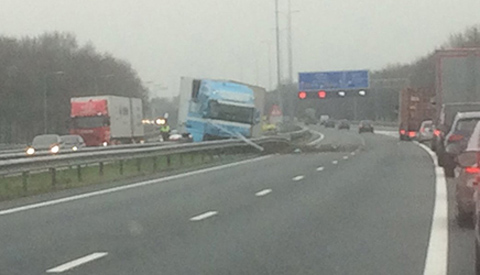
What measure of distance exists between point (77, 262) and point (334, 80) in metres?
79.4

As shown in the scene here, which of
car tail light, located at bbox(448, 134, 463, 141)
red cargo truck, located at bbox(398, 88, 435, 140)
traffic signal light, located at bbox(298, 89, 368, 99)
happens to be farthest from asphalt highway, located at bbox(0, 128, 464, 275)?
traffic signal light, located at bbox(298, 89, 368, 99)

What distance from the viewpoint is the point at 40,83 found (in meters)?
93.6

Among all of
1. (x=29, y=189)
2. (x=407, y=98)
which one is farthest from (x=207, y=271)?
(x=407, y=98)

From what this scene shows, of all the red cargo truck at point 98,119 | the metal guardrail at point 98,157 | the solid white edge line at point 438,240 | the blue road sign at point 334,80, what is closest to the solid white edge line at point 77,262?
the solid white edge line at point 438,240

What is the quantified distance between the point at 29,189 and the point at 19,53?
79.0 meters

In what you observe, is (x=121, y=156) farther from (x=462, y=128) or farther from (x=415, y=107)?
(x=415, y=107)

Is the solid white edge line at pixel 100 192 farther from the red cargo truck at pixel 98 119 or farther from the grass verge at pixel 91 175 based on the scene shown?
the red cargo truck at pixel 98 119

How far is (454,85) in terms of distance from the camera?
112 feet

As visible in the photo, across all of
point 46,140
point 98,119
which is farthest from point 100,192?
point 98,119

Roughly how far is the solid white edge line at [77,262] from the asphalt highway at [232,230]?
0.03ft

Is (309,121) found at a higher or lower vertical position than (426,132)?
lower

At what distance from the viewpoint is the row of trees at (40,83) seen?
92425mm

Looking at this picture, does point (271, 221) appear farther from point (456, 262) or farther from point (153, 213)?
point (456, 262)

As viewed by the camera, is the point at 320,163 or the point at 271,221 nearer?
the point at 271,221
